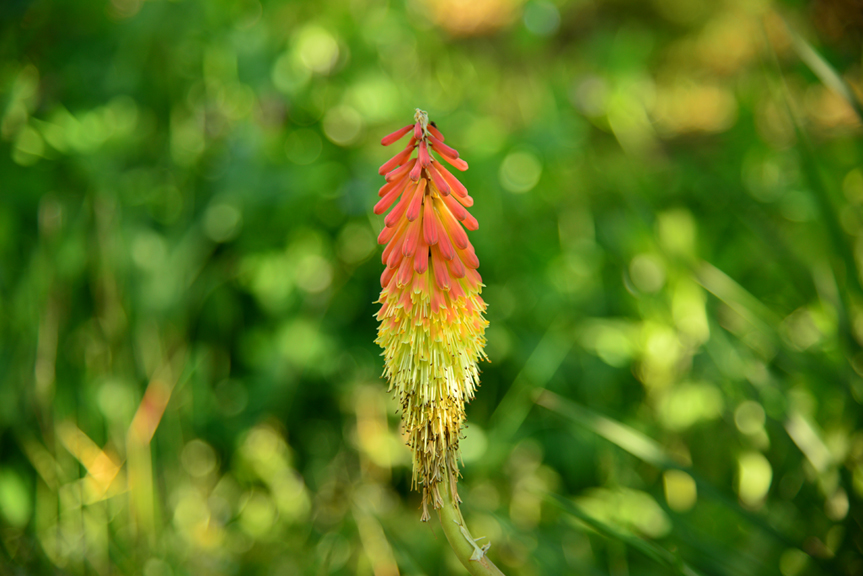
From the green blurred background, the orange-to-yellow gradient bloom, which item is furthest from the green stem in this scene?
the green blurred background

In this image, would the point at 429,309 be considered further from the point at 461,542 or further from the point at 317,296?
the point at 317,296

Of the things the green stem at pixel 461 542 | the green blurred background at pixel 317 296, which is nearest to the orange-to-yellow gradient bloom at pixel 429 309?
the green stem at pixel 461 542

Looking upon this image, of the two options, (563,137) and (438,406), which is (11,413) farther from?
(563,137)

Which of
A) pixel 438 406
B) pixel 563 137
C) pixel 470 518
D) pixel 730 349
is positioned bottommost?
pixel 470 518

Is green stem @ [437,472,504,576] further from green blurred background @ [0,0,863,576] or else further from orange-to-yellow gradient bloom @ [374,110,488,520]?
green blurred background @ [0,0,863,576]

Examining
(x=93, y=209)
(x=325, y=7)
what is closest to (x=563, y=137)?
(x=325, y=7)

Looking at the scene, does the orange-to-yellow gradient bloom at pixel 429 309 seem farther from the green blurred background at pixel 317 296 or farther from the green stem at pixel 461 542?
the green blurred background at pixel 317 296
